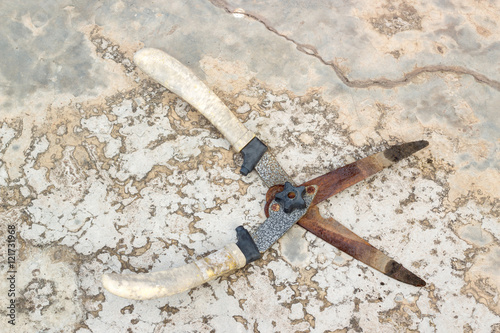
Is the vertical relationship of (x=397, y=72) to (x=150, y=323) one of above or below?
above

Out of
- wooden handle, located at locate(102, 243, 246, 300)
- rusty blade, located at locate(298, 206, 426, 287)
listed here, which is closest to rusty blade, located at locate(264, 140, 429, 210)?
rusty blade, located at locate(298, 206, 426, 287)

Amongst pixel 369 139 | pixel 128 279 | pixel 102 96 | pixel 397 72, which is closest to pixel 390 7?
pixel 397 72

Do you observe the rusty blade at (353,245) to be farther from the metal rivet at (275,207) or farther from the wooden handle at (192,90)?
the wooden handle at (192,90)

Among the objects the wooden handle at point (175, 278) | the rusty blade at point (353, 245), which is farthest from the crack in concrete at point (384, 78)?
the wooden handle at point (175, 278)

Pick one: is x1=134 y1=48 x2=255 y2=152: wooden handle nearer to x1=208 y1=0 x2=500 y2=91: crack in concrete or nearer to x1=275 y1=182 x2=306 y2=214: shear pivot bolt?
x1=275 y1=182 x2=306 y2=214: shear pivot bolt

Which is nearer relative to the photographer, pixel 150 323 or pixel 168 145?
pixel 150 323

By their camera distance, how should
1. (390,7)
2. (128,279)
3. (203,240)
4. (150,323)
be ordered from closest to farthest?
(128,279) < (150,323) < (203,240) < (390,7)

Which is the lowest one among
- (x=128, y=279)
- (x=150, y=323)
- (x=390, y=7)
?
(x=150, y=323)

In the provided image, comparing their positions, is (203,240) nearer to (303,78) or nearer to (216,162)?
(216,162)
